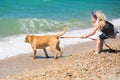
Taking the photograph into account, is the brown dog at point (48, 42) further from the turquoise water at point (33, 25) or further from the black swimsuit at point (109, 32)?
the black swimsuit at point (109, 32)

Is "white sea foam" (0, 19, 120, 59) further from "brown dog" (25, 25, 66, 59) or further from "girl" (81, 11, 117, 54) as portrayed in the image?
"girl" (81, 11, 117, 54)

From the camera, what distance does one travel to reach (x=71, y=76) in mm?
8789

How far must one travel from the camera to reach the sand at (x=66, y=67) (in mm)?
8867

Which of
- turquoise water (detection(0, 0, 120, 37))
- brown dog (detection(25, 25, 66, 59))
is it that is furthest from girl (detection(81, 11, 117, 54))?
turquoise water (detection(0, 0, 120, 37))

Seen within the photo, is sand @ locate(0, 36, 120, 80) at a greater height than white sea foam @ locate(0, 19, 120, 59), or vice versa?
sand @ locate(0, 36, 120, 80)

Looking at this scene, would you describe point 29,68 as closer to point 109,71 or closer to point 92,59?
point 92,59

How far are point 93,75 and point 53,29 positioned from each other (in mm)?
10673

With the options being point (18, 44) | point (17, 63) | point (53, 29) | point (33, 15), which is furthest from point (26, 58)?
point (33, 15)

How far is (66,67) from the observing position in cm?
974

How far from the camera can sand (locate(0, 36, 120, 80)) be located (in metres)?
8.87

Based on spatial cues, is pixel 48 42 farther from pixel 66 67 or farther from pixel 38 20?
pixel 38 20

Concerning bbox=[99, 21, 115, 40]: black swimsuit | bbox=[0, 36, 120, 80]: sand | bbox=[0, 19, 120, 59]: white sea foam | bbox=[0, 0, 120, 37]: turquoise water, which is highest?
bbox=[99, 21, 115, 40]: black swimsuit

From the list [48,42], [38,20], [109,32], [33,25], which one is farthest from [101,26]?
[38,20]

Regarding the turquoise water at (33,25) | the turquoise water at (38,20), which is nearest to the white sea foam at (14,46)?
the turquoise water at (33,25)
